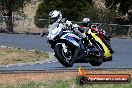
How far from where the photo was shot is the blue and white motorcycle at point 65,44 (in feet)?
54.3

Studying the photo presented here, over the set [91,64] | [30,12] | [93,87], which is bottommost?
[30,12]

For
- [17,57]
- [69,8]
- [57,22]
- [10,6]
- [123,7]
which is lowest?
[10,6]

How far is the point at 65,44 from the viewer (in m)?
16.8

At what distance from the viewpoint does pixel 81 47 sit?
57.9 feet

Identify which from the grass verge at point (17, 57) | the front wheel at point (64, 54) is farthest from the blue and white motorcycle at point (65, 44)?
the grass verge at point (17, 57)

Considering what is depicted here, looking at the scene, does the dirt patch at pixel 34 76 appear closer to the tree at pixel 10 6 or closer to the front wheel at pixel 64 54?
the front wheel at pixel 64 54

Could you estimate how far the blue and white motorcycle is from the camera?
54.3ft

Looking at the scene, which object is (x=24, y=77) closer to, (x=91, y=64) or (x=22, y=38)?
(x=91, y=64)

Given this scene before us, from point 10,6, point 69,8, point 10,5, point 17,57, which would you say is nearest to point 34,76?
point 17,57

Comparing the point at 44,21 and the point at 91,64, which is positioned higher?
the point at 91,64

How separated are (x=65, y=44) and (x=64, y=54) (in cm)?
31

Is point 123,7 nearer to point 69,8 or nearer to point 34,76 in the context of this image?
point 69,8

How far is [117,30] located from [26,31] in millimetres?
7527

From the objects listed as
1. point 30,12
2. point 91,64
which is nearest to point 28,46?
point 91,64
